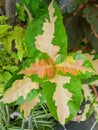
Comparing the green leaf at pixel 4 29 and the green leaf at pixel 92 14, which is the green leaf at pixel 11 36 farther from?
the green leaf at pixel 92 14

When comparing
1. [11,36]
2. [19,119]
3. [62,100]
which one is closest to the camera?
[62,100]

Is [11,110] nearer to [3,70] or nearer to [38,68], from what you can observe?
[3,70]

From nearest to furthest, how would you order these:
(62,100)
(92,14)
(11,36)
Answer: (62,100) < (92,14) < (11,36)

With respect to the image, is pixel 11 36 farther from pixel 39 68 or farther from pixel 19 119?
pixel 19 119

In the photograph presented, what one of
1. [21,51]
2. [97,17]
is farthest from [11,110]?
[97,17]

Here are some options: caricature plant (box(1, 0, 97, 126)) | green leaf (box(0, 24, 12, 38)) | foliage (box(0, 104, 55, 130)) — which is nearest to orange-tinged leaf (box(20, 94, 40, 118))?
caricature plant (box(1, 0, 97, 126))

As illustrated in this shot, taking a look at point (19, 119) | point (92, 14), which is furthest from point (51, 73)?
point (19, 119)

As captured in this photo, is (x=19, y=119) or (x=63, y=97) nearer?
(x=63, y=97)
